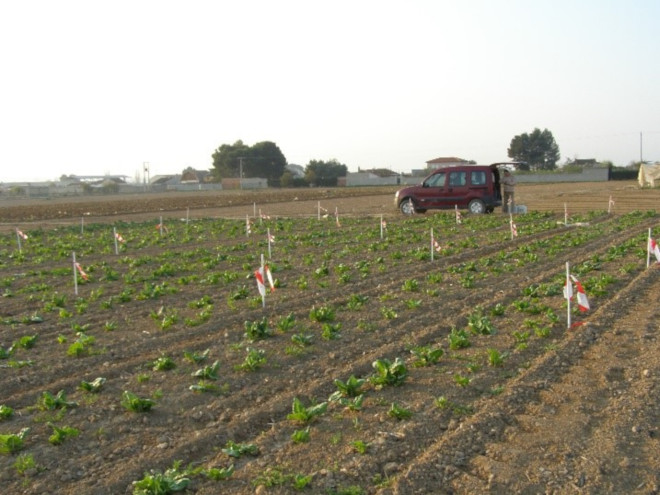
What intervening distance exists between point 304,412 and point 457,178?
22.8 m

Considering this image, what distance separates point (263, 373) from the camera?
763 cm

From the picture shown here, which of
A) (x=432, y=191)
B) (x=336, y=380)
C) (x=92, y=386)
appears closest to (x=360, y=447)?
(x=336, y=380)

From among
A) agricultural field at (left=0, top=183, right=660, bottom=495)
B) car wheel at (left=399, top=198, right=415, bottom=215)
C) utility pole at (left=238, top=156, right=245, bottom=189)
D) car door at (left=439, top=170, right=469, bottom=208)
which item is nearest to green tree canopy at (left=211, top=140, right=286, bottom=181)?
utility pole at (left=238, top=156, right=245, bottom=189)

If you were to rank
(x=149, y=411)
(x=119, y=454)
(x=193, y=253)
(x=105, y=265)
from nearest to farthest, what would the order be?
(x=119, y=454) < (x=149, y=411) < (x=105, y=265) < (x=193, y=253)

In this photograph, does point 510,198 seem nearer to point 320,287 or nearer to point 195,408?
point 320,287

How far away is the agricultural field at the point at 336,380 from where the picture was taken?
5195mm

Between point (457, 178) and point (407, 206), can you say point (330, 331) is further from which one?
point (407, 206)

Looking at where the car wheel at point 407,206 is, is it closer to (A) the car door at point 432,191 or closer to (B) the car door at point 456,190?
(A) the car door at point 432,191

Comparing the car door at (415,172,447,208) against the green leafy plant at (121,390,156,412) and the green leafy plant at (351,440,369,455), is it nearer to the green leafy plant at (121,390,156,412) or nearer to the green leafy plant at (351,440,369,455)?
the green leafy plant at (121,390,156,412)

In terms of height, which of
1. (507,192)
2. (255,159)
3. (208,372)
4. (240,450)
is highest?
(255,159)

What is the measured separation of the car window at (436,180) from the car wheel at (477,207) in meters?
1.42

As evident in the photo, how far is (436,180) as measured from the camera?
28469 mm

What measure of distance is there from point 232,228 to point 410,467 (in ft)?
69.3

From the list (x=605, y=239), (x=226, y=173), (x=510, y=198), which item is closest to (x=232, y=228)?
(x=510, y=198)
